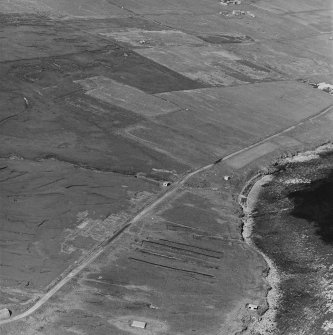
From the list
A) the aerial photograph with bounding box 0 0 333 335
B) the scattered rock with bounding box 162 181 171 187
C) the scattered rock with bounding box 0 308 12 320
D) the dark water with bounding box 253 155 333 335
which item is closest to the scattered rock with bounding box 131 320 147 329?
the aerial photograph with bounding box 0 0 333 335

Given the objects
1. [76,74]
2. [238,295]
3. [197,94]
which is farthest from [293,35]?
[238,295]

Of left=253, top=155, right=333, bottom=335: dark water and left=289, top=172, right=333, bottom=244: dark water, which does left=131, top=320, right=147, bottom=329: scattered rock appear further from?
left=289, top=172, right=333, bottom=244: dark water

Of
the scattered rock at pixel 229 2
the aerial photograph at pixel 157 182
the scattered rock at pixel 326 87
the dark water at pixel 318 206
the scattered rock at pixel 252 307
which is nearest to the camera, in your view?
the aerial photograph at pixel 157 182

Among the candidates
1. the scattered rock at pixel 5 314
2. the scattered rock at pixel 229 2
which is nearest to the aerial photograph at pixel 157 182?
the scattered rock at pixel 5 314

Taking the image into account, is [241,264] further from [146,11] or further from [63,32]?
[146,11]

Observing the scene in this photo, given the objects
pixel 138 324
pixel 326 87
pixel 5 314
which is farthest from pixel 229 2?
pixel 5 314

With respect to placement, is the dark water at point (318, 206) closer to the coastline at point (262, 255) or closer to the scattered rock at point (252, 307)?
the coastline at point (262, 255)

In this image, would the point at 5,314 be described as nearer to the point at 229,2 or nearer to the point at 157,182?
the point at 157,182
